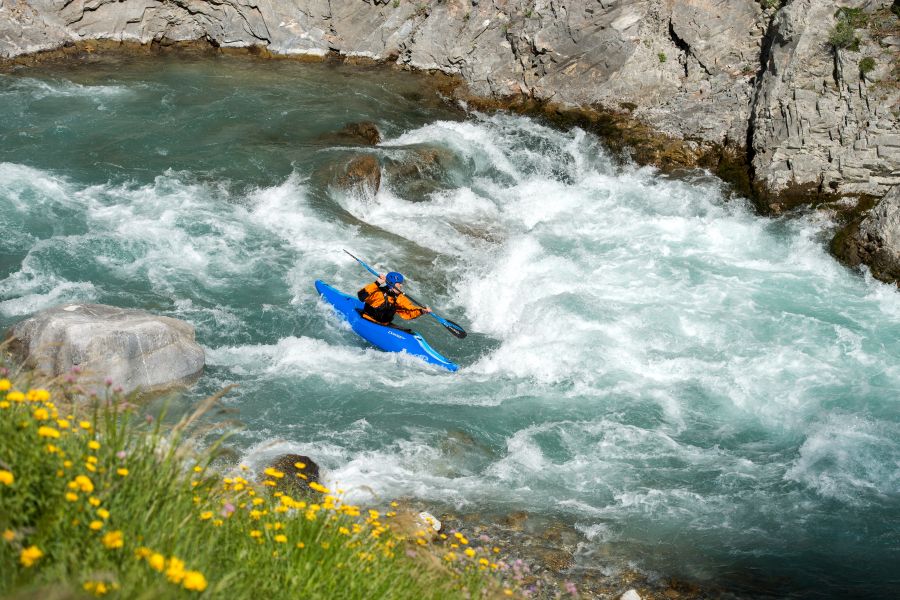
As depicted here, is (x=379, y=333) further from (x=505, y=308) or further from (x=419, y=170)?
(x=419, y=170)

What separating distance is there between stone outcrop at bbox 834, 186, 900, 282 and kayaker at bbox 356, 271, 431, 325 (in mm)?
5898

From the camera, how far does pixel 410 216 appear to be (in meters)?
12.5

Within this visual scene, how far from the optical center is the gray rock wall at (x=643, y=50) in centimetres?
1250

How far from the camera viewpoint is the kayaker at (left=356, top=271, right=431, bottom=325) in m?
9.46

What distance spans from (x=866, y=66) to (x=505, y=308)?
6.96m

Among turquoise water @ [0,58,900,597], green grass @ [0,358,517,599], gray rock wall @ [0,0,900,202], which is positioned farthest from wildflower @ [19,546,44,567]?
gray rock wall @ [0,0,900,202]

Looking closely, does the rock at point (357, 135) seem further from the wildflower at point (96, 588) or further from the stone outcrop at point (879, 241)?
the wildflower at point (96, 588)

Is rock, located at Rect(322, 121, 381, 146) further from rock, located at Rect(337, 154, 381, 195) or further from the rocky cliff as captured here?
the rocky cliff

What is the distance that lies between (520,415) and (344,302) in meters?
2.73

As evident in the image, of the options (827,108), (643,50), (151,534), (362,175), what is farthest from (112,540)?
Result: (643,50)

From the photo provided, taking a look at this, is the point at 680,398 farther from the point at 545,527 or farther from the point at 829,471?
the point at 545,527

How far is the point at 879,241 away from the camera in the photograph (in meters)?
10.8

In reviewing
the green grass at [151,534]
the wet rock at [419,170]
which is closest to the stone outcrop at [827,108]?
the wet rock at [419,170]

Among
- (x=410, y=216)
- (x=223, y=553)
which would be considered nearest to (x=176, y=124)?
(x=410, y=216)
